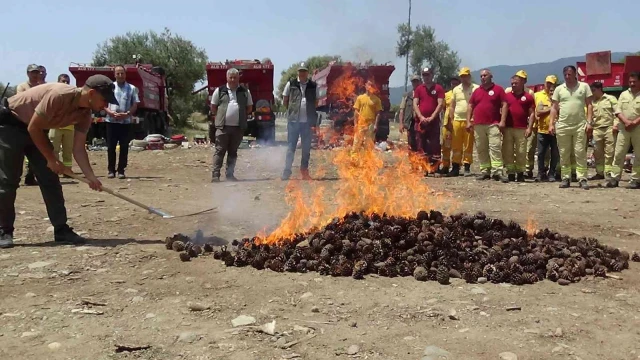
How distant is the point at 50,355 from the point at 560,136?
960 cm

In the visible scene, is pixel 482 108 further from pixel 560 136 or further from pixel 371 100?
pixel 371 100

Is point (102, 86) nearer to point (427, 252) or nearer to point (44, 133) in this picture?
point (44, 133)

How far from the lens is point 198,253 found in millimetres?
5836

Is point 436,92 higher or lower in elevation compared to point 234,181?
higher

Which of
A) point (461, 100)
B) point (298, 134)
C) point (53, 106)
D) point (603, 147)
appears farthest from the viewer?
point (603, 147)

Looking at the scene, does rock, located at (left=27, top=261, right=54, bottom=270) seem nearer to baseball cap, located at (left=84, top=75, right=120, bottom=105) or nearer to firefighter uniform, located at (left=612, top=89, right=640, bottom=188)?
baseball cap, located at (left=84, top=75, right=120, bottom=105)

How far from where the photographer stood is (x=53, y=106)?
227 inches

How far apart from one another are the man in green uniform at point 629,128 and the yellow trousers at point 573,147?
27.9 inches

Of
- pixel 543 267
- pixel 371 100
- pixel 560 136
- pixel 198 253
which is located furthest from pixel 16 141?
pixel 560 136

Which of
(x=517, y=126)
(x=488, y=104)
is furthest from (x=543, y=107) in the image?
(x=488, y=104)

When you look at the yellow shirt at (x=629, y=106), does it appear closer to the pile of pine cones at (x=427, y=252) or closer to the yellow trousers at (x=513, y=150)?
the yellow trousers at (x=513, y=150)

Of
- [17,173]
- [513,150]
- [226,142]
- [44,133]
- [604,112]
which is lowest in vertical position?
[17,173]

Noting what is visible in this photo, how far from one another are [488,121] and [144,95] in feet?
49.9

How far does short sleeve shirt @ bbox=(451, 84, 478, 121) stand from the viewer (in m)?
12.2
